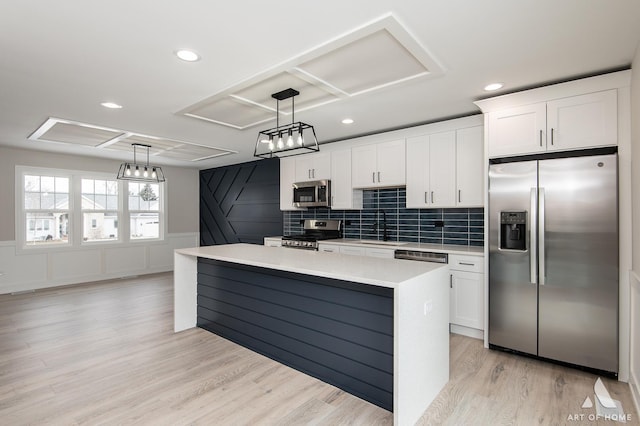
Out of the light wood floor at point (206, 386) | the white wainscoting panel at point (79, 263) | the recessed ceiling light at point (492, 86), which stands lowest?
the light wood floor at point (206, 386)

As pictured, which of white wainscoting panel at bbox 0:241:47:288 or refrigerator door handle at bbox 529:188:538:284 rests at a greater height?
refrigerator door handle at bbox 529:188:538:284

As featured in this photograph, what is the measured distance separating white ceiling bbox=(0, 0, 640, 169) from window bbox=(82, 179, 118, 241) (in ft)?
10.4

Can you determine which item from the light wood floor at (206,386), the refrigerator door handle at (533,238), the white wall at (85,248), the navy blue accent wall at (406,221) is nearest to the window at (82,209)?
the white wall at (85,248)

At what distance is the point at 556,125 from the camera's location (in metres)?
2.81

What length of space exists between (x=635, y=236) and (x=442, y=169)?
1.88 m

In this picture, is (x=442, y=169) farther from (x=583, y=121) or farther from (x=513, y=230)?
(x=583, y=121)

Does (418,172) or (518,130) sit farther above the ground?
(518,130)

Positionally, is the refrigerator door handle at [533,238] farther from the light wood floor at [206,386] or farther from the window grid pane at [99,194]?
the window grid pane at [99,194]

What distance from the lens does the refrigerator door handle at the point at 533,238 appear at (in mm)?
2826

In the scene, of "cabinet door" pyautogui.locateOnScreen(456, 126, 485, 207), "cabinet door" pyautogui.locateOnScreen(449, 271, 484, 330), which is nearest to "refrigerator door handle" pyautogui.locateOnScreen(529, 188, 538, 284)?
"cabinet door" pyautogui.locateOnScreen(449, 271, 484, 330)

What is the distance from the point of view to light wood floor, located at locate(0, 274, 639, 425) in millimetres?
2117

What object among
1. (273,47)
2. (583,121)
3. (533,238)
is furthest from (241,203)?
(583,121)

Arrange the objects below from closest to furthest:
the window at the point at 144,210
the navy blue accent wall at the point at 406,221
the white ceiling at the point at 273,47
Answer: the white ceiling at the point at 273,47
the navy blue accent wall at the point at 406,221
the window at the point at 144,210

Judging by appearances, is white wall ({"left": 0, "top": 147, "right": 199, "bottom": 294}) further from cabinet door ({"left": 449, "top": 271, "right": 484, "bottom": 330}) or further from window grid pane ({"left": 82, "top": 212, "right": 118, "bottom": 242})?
cabinet door ({"left": 449, "top": 271, "right": 484, "bottom": 330})
